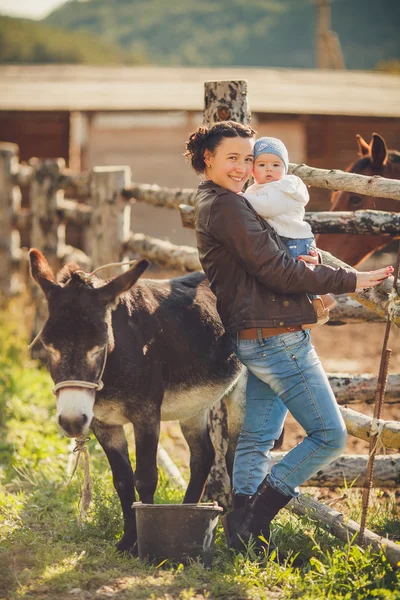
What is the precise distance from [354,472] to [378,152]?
2.67 metres

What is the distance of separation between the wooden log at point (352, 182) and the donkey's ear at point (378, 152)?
165cm

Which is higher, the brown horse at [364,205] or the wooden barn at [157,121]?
the wooden barn at [157,121]

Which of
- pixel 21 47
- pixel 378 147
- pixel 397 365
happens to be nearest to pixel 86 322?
pixel 378 147

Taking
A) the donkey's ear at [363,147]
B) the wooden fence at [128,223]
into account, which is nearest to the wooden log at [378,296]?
the wooden fence at [128,223]

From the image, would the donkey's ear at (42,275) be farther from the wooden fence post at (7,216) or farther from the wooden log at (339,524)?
the wooden fence post at (7,216)

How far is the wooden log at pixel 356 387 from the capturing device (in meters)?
5.30

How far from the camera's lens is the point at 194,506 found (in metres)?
3.95

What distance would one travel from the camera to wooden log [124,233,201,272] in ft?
18.8

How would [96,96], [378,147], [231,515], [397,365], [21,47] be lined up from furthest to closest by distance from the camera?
[21,47]
[96,96]
[397,365]
[378,147]
[231,515]

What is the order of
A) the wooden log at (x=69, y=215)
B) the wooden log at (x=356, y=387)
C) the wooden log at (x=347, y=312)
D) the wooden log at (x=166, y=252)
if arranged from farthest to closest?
the wooden log at (x=69, y=215), the wooden log at (x=166, y=252), the wooden log at (x=347, y=312), the wooden log at (x=356, y=387)

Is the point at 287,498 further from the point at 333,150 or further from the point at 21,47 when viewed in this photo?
the point at 21,47

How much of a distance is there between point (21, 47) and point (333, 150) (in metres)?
51.2

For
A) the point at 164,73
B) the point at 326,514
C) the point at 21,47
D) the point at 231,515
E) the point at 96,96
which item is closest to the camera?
the point at 231,515

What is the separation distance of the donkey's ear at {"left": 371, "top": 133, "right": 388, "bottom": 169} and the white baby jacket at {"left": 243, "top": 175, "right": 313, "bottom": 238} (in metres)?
2.72
